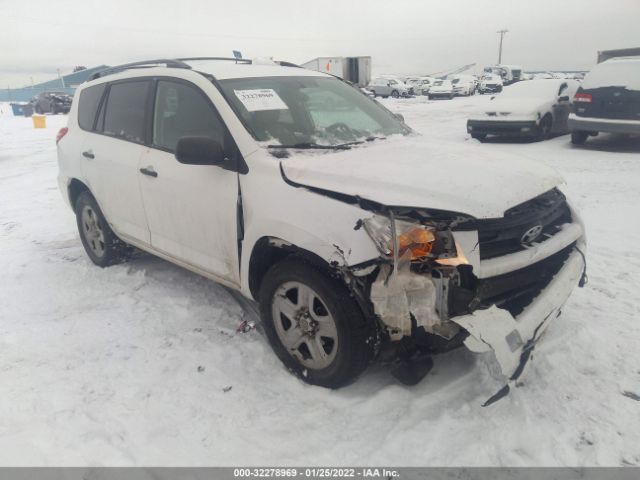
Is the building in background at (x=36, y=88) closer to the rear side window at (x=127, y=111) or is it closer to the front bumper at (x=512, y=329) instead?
the rear side window at (x=127, y=111)

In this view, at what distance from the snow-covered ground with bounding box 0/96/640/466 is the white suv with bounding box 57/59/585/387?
279mm

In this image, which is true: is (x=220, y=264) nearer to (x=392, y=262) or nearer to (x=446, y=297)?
(x=392, y=262)

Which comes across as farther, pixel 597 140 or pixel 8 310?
pixel 597 140

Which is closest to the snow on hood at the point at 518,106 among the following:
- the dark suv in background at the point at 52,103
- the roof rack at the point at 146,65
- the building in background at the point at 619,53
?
the building in background at the point at 619,53

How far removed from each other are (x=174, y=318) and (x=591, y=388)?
2.87m

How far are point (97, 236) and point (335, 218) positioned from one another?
324 centimetres

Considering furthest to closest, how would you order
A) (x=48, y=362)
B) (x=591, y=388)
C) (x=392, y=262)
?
(x=48, y=362)
(x=591, y=388)
(x=392, y=262)

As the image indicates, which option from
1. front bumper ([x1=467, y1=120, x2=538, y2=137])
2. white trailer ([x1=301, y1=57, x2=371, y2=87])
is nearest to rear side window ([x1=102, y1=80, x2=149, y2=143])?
front bumper ([x1=467, y1=120, x2=538, y2=137])

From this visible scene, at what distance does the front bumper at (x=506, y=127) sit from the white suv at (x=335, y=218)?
808 centimetres

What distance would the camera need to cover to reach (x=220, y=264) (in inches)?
127

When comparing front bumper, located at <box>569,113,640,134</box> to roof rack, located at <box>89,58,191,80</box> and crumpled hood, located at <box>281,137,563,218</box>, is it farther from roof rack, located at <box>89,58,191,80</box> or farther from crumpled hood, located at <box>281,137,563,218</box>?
roof rack, located at <box>89,58,191,80</box>

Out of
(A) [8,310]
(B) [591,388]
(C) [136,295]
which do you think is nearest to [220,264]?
(C) [136,295]

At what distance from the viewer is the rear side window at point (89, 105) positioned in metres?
4.52

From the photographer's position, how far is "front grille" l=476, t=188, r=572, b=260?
2.38 m
